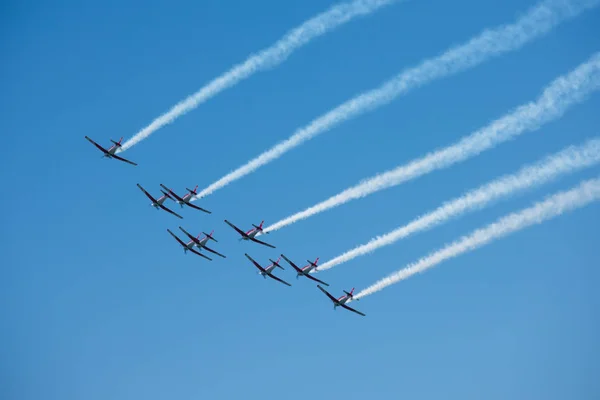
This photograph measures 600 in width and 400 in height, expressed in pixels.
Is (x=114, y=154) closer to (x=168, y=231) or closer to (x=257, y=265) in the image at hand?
(x=168, y=231)

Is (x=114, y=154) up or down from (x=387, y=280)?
up

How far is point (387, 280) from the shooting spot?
69125 mm

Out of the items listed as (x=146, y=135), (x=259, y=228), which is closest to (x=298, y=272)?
(x=259, y=228)

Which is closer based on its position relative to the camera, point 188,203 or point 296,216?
point 296,216

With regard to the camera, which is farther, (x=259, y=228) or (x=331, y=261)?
(x=259, y=228)

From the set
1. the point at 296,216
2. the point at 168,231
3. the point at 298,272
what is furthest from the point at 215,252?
the point at 296,216

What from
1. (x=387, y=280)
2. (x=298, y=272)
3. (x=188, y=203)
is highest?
(x=188, y=203)

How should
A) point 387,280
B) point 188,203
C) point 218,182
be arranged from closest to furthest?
point 387,280 < point 218,182 < point 188,203

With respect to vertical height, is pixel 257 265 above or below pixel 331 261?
above

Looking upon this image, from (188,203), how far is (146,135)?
6.41 metres

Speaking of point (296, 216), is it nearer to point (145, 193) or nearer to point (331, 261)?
point (331, 261)

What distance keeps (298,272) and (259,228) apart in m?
4.32

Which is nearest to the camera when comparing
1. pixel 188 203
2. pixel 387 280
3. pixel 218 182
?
pixel 387 280

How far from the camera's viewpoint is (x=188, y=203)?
79938mm
